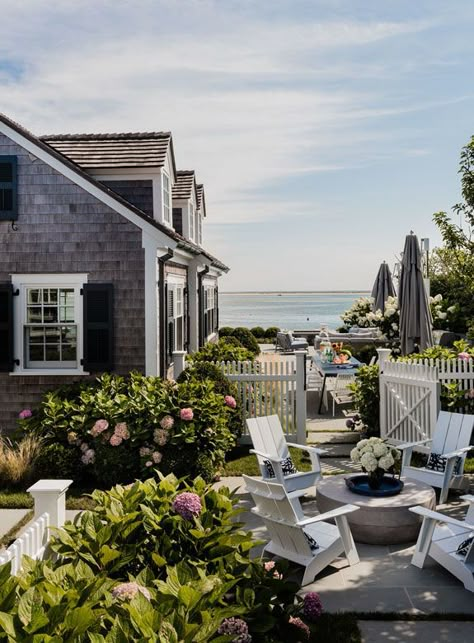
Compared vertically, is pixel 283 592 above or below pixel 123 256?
below

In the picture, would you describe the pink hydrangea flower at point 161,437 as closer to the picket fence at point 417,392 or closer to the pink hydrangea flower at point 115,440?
the pink hydrangea flower at point 115,440

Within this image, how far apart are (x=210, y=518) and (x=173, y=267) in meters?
9.10

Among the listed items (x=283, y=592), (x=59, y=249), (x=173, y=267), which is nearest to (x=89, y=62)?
(x=59, y=249)

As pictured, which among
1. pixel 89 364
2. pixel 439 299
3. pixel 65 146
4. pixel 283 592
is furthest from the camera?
pixel 439 299

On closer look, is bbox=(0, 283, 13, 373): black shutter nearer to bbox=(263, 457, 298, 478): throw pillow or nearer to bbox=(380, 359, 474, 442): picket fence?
bbox=(263, 457, 298, 478): throw pillow

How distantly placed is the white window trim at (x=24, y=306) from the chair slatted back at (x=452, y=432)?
19.0 ft

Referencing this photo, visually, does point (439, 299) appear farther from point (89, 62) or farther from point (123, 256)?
point (89, 62)

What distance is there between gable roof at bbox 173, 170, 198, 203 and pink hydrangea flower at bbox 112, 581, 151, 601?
1295 centimetres

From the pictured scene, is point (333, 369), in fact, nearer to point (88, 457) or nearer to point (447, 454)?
point (447, 454)

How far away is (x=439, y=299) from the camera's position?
1872 cm

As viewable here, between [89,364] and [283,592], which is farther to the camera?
[89,364]

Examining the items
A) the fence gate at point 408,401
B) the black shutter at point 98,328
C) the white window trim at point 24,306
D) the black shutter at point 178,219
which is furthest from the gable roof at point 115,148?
the fence gate at point 408,401

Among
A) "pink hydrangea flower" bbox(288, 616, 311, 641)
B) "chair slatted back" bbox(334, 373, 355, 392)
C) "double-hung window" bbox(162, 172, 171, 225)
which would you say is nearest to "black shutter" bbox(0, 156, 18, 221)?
→ "double-hung window" bbox(162, 172, 171, 225)

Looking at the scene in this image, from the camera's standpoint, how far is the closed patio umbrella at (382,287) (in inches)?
854
